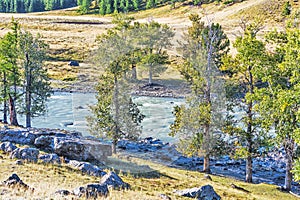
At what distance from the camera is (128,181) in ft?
75.3

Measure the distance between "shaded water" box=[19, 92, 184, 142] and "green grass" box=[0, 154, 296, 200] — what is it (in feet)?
48.6

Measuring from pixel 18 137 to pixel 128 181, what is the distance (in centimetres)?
1135

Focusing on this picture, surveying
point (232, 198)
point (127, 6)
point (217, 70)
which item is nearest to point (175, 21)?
point (127, 6)

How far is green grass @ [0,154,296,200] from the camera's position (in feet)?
52.5

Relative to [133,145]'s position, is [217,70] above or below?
above

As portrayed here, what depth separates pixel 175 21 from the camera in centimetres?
13762

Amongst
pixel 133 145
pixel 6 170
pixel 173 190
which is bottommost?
pixel 133 145

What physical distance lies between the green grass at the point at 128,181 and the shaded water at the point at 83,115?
14.8 m

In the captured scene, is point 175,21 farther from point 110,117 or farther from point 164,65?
point 110,117

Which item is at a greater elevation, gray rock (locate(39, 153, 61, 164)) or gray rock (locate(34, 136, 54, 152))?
gray rock (locate(39, 153, 61, 164))

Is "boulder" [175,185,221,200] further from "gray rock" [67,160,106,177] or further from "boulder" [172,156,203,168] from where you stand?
"boulder" [172,156,203,168]

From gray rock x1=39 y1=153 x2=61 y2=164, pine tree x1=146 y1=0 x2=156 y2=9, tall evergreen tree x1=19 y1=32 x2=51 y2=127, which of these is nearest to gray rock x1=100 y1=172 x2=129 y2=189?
gray rock x1=39 y1=153 x2=61 y2=164

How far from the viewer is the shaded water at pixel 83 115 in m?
47.5

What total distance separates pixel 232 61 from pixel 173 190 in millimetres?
13011
